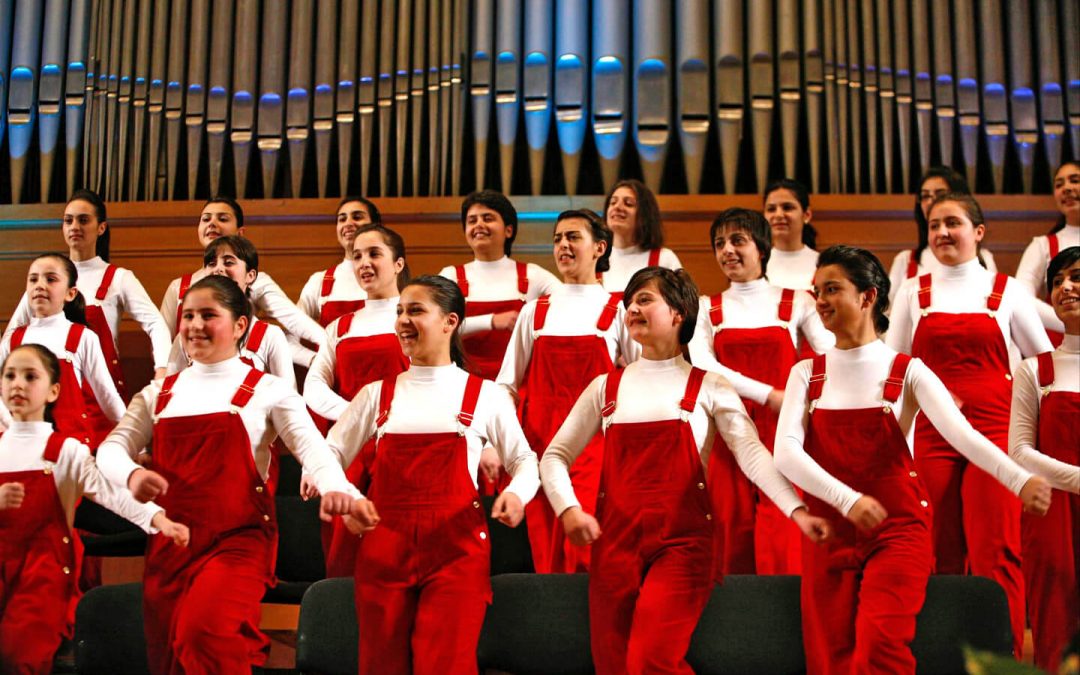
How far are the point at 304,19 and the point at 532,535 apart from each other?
3940 millimetres

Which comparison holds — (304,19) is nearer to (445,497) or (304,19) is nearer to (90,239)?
(90,239)

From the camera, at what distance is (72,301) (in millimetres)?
5328

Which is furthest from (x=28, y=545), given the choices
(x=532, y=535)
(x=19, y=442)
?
(x=532, y=535)

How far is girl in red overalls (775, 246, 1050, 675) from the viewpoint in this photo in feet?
10.9

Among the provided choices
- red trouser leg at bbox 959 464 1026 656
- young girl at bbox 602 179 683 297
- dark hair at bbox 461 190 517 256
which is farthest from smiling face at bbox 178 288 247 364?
red trouser leg at bbox 959 464 1026 656

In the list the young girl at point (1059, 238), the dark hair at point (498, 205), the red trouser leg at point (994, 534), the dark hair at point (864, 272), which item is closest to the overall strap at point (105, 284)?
the dark hair at point (498, 205)

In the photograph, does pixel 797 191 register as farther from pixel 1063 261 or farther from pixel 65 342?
pixel 65 342

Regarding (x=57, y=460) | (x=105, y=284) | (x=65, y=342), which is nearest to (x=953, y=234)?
(x=57, y=460)

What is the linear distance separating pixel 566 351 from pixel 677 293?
0.86 metres

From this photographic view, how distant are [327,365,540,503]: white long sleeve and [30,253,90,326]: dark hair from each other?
1.96 m

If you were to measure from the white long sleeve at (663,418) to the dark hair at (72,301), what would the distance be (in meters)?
2.51

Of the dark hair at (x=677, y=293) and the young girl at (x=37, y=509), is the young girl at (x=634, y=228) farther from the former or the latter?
the young girl at (x=37, y=509)

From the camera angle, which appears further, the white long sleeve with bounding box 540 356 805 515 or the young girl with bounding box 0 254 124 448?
the young girl with bounding box 0 254 124 448

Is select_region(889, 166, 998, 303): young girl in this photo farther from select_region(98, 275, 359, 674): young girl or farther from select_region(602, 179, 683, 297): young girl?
select_region(98, 275, 359, 674): young girl
